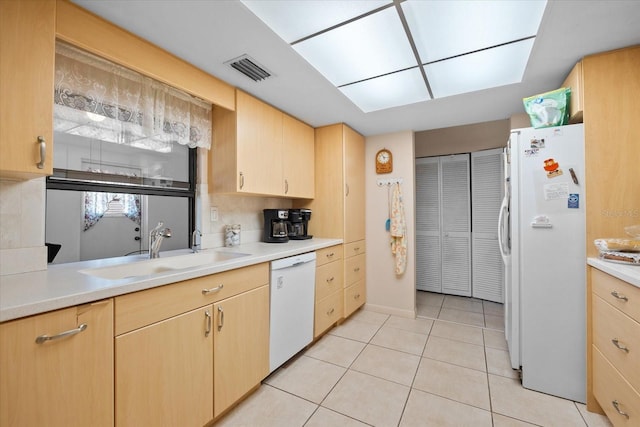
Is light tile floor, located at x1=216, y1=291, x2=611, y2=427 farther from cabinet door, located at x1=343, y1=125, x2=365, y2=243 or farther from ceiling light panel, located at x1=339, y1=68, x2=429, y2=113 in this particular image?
ceiling light panel, located at x1=339, y1=68, x2=429, y2=113

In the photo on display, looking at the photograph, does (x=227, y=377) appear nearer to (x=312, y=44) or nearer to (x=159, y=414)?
(x=159, y=414)

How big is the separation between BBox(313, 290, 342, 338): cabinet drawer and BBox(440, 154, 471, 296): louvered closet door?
6.50ft

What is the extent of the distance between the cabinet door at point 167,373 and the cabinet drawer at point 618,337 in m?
2.02

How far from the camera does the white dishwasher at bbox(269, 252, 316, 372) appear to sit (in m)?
1.90

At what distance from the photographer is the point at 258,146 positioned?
2.23 metres

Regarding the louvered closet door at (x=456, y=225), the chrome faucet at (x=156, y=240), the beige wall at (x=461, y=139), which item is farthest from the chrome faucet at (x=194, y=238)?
the louvered closet door at (x=456, y=225)

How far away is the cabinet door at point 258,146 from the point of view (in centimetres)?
208

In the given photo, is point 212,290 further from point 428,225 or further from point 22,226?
point 428,225

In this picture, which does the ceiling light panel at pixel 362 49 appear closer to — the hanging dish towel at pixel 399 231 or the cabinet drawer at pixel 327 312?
the hanging dish towel at pixel 399 231

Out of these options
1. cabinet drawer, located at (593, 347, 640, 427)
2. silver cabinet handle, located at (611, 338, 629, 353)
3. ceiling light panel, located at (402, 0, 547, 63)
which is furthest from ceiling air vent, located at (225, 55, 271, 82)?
cabinet drawer, located at (593, 347, 640, 427)

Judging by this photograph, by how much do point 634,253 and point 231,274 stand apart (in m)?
2.20

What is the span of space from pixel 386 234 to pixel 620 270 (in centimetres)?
200

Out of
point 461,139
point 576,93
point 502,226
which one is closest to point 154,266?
point 502,226

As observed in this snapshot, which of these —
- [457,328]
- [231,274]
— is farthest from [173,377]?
[457,328]
